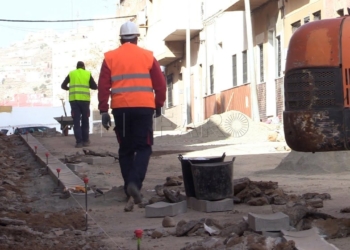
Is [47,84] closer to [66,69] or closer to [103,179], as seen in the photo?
[66,69]

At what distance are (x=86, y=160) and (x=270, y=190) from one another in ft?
20.5

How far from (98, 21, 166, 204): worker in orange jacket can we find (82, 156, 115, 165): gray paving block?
5.30 m

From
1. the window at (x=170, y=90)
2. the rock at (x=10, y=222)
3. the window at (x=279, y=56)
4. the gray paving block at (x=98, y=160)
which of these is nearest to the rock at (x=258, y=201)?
the rock at (x=10, y=222)

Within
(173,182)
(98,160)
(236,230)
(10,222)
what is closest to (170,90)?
(98,160)

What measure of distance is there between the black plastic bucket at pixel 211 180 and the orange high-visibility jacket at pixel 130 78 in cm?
127

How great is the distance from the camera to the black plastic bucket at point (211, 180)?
25.3 feet

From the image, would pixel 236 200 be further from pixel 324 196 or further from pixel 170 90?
pixel 170 90

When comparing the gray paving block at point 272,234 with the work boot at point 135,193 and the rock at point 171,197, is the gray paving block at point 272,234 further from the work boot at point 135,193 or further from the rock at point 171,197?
the work boot at point 135,193

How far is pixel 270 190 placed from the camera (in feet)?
27.8

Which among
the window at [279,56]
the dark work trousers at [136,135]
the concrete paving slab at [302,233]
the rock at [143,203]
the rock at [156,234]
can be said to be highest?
the window at [279,56]

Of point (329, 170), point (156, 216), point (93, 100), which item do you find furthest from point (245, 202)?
point (93, 100)

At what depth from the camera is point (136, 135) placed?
8781mm

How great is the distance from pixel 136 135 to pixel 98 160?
5.57m

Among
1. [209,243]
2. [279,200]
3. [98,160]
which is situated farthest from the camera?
Answer: [98,160]
